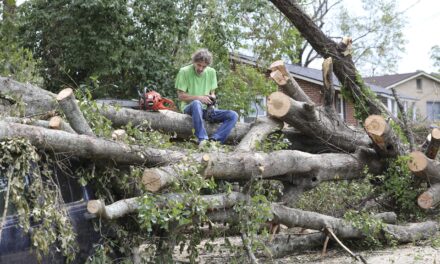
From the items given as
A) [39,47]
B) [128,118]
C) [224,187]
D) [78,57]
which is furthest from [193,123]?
[39,47]

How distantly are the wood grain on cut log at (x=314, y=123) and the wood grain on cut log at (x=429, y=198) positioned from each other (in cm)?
117

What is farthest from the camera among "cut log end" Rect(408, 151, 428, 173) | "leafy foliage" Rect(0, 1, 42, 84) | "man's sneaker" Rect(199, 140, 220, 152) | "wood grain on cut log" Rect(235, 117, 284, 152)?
"leafy foliage" Rect(0, 1, 42, 84)

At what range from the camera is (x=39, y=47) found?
1523cm

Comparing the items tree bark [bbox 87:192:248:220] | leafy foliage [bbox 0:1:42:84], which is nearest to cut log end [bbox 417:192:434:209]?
tree bark [bbox 87:192:248:220]

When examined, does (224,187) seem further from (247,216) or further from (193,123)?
(193,123)

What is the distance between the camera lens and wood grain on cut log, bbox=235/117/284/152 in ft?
25.7

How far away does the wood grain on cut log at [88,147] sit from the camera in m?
5.44

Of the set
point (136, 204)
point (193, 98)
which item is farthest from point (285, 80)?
point (136, 204)

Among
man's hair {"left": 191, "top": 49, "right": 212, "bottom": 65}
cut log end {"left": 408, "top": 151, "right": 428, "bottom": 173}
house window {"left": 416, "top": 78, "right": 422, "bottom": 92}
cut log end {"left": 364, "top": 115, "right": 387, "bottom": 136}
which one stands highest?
house window {"left": 416, "top": 78, "right": 422, "bottom": 92}

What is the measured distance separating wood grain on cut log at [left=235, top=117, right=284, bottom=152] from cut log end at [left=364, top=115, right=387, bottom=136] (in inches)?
50.7

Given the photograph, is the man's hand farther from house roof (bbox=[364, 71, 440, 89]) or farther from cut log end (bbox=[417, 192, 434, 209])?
house roof (bbox=[364, 71, 440, 89])

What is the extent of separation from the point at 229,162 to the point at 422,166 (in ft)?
12.4

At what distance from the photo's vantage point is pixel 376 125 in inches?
356

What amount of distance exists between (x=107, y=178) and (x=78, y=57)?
8.84 meters
